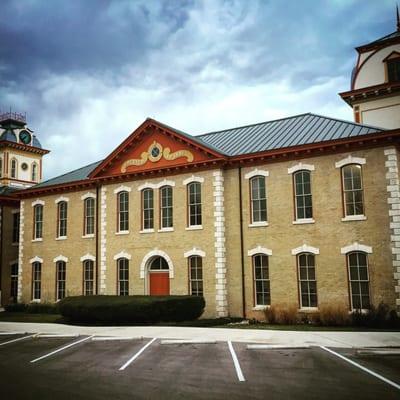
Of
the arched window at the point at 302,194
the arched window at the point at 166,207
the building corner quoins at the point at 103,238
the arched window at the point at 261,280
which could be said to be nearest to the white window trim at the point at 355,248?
the arched window at the point at 302,194

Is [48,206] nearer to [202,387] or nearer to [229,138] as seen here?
[229,138]

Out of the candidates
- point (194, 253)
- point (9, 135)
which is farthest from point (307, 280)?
point (9, 135)

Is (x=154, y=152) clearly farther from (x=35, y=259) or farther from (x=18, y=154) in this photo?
(x=18, y=154)

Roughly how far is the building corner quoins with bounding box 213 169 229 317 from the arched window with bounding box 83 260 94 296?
9521 mm

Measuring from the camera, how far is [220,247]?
24.7 m

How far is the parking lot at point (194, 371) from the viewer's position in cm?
936

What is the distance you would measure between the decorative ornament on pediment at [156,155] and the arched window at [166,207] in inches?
70.6

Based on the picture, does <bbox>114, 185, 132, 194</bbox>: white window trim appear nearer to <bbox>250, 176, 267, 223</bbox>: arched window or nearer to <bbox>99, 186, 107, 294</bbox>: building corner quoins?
<bbox>99, 186, 107, 294</bbox>: building corner quoins

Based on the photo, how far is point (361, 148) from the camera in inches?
862

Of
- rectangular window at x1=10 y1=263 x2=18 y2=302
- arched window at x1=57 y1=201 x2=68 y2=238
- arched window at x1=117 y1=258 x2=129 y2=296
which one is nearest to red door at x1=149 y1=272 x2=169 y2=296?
arched window at x1=117 y1=258 x2=129 y2=296

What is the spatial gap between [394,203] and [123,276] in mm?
15747

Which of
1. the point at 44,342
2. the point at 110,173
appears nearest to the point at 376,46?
the point at 110,173

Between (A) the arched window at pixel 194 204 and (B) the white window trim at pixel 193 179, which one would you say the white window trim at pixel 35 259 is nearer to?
(A) the arched window at pixel 194 204

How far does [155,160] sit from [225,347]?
49.5 feet
